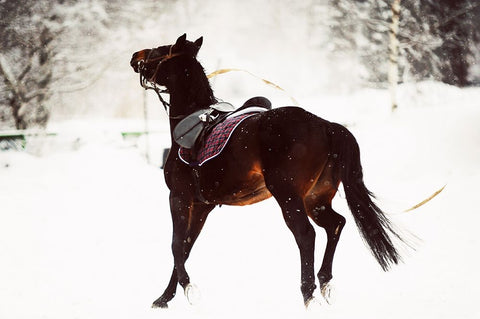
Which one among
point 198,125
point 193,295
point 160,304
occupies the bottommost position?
point 160,304

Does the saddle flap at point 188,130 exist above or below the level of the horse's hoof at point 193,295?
above

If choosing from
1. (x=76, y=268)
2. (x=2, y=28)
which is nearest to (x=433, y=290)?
(x=76, y=268)

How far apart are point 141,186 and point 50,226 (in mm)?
3716

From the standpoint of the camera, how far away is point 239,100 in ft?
85.8

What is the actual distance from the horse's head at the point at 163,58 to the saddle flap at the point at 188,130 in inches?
20.2

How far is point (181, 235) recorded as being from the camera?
471 centimetres

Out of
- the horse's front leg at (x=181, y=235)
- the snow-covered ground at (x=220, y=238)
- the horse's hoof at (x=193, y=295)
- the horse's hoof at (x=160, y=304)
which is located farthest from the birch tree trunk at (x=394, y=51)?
the horse's hoof at (x=193, y=295)

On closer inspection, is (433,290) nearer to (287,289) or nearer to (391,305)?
(391,305)

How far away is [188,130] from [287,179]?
1.08 meters

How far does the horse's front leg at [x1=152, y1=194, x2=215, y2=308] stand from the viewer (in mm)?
4656

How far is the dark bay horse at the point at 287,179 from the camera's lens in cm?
412

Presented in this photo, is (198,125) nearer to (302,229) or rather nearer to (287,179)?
(287,179)

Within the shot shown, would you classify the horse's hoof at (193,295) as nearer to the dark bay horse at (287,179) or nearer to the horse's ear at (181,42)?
the dark bay horse at (287,179)

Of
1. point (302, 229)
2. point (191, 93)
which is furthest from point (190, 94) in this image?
point (302, 229)
